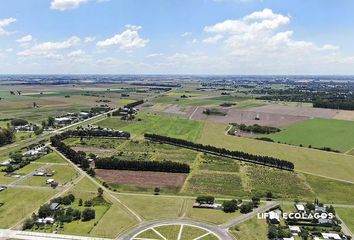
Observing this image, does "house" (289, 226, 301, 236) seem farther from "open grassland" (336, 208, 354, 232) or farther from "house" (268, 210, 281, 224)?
"open grassland" (336, 208, 354, 232)

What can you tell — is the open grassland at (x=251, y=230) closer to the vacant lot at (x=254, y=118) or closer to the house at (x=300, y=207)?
the house at (x=300, y=207)

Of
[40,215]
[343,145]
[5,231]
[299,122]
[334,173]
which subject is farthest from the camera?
[299,122]

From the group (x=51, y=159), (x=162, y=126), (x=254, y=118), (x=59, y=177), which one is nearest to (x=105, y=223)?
(x=59, y=177)

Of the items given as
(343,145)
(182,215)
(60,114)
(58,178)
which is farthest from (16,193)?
(60,114)

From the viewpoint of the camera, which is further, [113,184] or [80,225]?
[113,184]

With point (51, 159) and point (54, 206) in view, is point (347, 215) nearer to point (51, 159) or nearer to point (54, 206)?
point (54, 206)

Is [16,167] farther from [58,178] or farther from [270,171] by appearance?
[270,171]
